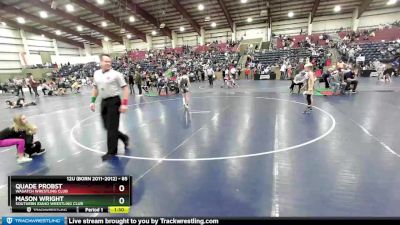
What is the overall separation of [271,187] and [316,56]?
79.1 ft

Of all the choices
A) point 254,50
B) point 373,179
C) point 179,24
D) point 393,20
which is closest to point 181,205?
point 373,179

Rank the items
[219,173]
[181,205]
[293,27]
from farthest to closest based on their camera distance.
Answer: [293,27] < [219,173] < [181,205]

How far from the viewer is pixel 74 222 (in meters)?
1.45

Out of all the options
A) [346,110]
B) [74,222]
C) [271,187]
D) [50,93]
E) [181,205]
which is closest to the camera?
[74,222]

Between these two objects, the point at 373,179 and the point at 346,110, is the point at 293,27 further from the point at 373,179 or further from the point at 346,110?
the point at 373,179

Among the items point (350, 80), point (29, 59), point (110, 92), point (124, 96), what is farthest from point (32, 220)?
point (29, 59)

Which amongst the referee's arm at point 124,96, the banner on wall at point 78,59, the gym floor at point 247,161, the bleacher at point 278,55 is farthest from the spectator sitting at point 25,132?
the banner on wall at point 78,59

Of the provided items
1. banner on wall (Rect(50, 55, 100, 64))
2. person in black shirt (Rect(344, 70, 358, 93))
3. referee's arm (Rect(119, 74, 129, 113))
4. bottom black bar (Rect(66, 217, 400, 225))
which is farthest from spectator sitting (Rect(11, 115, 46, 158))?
banner on wall (Rect(50, 55, 100, 64))
